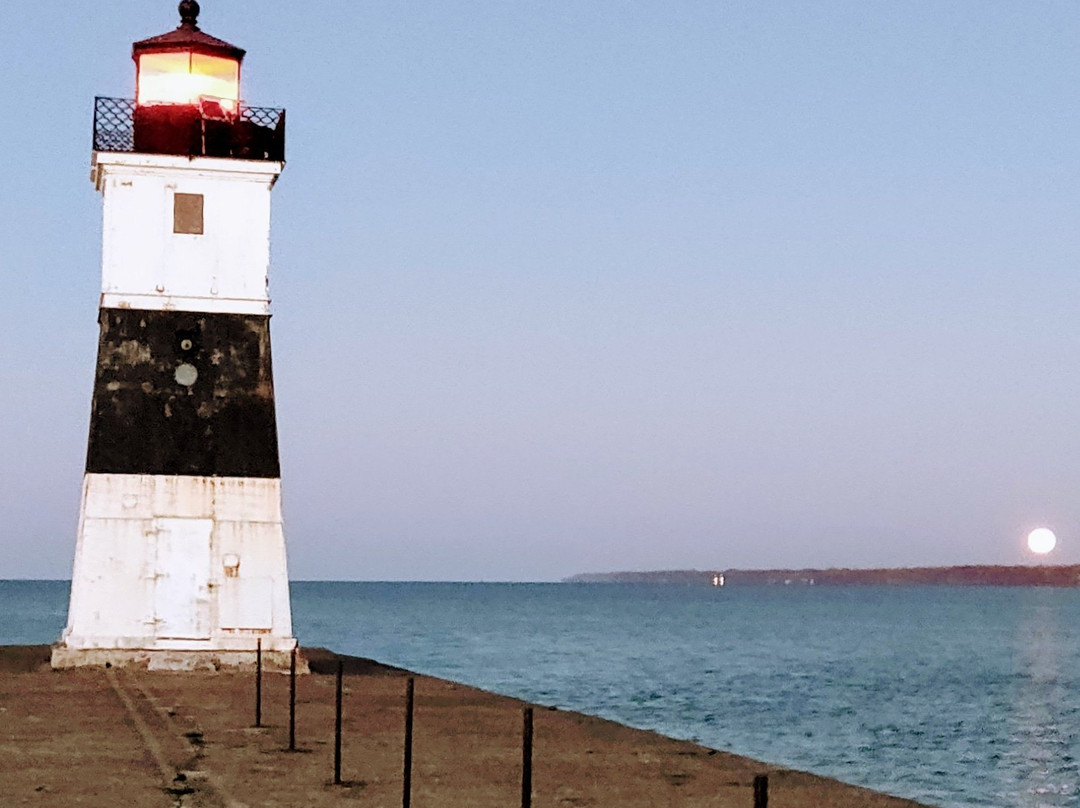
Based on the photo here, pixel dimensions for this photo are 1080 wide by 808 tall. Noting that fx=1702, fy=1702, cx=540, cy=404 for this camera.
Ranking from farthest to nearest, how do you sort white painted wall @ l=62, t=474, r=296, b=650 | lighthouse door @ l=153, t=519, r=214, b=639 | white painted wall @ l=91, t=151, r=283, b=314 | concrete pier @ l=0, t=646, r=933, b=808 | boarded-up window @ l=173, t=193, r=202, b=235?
1. boarded-up window @ l=173, t=193, r=202, b=235
2. white painted wall @ l=91, t=151, r=283, b=314
3. lighthouse door @ l=153, t=519, r=214, b=639
4. white painted wall @ l=62, t=474, r=296, b=650
5. concrete pier @ l=0, t=646, r=933, b=808

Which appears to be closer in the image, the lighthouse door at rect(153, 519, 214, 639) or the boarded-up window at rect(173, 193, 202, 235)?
the lighthouse door at rect(153, 519, 214, 639)

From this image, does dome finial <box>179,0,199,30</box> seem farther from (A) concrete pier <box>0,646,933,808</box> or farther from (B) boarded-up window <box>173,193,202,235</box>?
(A) concrete pier <box>0,646,933,808</box>

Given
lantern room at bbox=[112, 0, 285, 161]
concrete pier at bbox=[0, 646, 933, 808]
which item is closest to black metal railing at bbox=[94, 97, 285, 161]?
lantern room at bbox=[112, 0, 285, 161]

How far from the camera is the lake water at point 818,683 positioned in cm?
2920

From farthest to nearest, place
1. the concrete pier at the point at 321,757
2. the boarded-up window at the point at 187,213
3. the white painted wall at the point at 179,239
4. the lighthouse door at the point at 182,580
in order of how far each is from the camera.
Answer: the boarded-up window at the point at 187,213 < the white painted wall at the point at 179,239 < the lighthouse door at the point at 182,580 < the concrete pier at the point at 321,757

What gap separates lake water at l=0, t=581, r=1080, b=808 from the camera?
29.2 meters

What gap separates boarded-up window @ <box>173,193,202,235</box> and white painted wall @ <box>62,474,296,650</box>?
3.54 m

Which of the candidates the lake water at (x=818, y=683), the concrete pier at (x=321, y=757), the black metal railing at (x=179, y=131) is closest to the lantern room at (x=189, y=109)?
the black metal railing at (x=179, y=131)

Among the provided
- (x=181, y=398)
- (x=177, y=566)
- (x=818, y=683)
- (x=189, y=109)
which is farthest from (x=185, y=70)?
(x=818, y=683)

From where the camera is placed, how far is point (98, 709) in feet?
61.5

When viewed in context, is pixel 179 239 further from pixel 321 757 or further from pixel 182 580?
pixel 321 757

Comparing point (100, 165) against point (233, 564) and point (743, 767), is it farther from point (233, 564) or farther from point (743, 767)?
point (743, 767)

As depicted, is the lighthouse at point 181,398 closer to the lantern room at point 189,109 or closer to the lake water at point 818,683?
the lantern room at point 189,109

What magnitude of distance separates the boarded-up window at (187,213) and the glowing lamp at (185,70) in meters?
1.30
